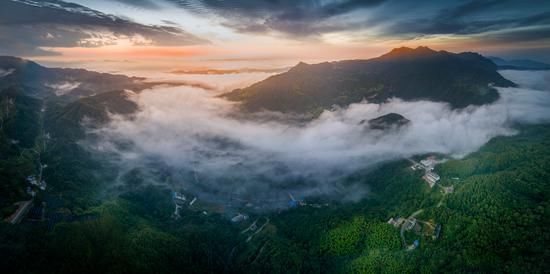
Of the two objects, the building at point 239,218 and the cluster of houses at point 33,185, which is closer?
the cluster of houses at point 33,185

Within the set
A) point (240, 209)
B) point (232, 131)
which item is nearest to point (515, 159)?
point (240, 209)

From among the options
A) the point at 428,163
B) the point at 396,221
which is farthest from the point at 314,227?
the point at 428,163

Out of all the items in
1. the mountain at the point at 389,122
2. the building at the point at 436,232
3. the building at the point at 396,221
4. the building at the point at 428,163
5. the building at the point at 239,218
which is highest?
the mountain at the point at 389,122

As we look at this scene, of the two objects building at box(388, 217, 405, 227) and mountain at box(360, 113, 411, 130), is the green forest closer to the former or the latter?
building at box(388, 217, 405, 227)

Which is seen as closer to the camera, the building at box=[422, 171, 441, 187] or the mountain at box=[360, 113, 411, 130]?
the building at box=[422, 171, 441, 187]

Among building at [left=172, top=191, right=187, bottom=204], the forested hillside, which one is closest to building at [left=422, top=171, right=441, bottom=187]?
the forested hillside

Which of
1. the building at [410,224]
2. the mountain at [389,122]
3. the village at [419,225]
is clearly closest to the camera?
the village at [419,225]

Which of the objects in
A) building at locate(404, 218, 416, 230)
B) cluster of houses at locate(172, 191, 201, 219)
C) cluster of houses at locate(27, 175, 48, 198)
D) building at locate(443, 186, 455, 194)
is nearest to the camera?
building at locate(404, 218, 416, 230)

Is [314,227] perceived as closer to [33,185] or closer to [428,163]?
[428,163]

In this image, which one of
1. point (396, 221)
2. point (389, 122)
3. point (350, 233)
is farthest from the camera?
point (389, 122)

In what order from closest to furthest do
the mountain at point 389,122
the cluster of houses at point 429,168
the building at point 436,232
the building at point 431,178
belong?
the building at point 436,232, the building at point 431,178, the cluster of houses at point 429,168, the mountain at point 389,122

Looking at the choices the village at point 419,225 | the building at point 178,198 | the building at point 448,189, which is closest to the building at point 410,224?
the village at point 419,225

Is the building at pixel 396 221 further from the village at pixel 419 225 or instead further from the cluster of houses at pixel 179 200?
the cluster of houses at pixel 179 200
